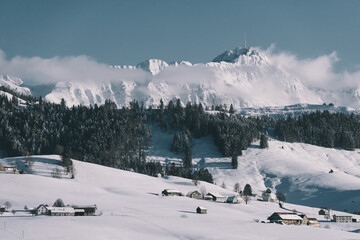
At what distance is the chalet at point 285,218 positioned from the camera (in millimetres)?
111875

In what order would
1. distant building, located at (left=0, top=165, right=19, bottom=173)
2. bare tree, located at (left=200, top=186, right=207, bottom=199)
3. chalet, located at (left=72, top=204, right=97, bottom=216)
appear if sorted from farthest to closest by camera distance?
distant building, located at (left=0, top=165, right=19, bottom=173)
bare tree, located at (left=200, top=186, right=207, bottom=199)
chalet, located at (left=72, top=204, right=97, bottom=216)

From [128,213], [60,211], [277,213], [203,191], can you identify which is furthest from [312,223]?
[60,211]

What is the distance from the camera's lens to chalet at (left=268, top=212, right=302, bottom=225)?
112 metres

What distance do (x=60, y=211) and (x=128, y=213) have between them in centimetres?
1339

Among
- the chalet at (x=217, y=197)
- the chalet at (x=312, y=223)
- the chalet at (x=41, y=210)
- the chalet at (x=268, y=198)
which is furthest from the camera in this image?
the chalet at (x=268, y=198)

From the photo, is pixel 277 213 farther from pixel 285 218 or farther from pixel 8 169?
pixel 8 169

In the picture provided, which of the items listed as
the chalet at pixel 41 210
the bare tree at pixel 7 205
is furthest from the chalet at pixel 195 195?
the bare tree at pixel 7 205

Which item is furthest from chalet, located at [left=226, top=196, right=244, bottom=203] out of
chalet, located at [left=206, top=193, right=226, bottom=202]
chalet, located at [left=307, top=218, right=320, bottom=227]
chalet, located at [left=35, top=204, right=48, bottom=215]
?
chalet, located at [left=35, top=204, right=48, bottom=215]

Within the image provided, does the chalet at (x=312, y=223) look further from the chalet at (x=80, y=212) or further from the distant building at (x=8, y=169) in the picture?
the distant building at (x=8, y=169)

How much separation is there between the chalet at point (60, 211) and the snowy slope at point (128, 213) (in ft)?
19.3

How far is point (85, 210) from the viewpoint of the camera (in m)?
107

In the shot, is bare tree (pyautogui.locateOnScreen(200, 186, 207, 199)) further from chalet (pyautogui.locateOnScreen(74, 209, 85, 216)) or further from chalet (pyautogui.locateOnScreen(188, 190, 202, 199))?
chalet (pyautogui.locateOnScreen(74, 209, 85, 216))

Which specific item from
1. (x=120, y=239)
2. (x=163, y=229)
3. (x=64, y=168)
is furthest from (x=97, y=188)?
(x=120, y=239)

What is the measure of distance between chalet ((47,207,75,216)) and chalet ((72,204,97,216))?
1313mm
